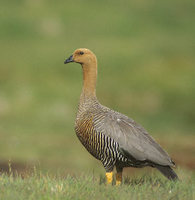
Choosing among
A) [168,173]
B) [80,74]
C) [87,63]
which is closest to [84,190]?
[168,173]

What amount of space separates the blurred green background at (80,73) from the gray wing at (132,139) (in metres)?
4.53

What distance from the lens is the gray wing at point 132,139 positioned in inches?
291

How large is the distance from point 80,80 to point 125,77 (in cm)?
149

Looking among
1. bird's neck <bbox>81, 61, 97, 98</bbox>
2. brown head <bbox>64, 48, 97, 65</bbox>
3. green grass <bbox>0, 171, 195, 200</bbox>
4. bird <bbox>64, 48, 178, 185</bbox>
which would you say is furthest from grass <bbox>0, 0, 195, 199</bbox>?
brown head <bbox>64, 48, 97, 65</bbox>

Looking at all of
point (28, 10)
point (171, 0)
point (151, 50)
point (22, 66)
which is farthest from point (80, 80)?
point (171, 0)

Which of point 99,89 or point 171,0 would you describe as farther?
point 171,0

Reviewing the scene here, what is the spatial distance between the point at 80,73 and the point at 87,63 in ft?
44.0

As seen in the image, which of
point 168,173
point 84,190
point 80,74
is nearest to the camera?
point 84,190

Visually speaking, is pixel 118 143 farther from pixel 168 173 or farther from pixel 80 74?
pixel 80 74

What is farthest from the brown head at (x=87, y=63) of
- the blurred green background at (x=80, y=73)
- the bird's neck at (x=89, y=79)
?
the blurred green background at (x=80, y=73)

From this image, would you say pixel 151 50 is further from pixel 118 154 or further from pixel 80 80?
pixel 118 154

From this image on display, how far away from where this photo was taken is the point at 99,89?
20.9 meters

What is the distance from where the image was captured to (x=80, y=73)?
21938 mm

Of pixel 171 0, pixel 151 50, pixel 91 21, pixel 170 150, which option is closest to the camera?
pixel 170 150
